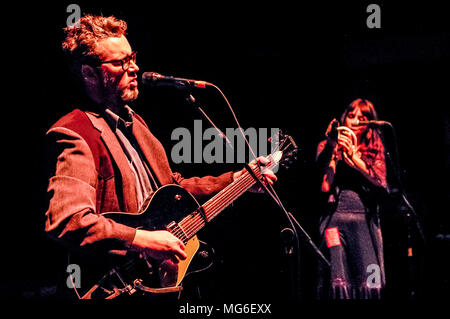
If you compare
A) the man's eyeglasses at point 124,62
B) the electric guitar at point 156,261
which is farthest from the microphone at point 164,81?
the electric guitar at point 156,261

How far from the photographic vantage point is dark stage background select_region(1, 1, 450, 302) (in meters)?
3.33

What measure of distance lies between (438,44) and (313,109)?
2.09 meters

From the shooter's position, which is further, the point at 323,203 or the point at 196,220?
the point at 323,203

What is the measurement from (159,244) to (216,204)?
0.51m

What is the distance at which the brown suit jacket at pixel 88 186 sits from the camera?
176cm

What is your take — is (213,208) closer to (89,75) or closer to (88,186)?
(88,186)

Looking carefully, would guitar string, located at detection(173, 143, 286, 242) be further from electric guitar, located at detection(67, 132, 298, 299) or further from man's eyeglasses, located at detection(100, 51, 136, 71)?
man's eyeglasses, located at detection(100, 51, 136, 71)

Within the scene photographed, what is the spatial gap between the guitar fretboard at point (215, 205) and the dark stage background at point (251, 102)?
813 millimetres

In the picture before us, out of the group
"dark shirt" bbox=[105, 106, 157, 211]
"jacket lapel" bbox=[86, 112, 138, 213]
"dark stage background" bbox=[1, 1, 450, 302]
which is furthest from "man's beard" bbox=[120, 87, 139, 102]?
"dark stage background" bbox=[1, 1, 450, 302]

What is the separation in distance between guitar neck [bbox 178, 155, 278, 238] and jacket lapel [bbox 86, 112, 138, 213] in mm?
272

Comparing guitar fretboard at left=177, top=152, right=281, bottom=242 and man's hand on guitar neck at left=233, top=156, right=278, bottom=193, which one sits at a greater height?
man's hand on guitar neck at left=233, top=156, right=278, bottom=193
